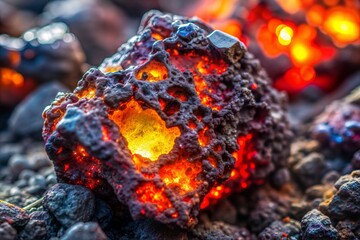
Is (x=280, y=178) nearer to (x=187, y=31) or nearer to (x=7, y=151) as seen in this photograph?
(x=187, y=31)

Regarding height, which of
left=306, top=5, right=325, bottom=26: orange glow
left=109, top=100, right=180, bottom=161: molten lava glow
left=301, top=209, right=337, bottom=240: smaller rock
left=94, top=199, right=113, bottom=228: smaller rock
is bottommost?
left=94, top=199, right=113, bottom=228: smaller rock

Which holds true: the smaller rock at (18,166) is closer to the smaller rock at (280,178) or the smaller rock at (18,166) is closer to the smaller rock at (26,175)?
the smaller rock at (26,175)

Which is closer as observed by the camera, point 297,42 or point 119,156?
point 119,156

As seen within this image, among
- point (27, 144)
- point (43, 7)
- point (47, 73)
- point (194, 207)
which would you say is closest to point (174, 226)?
point (194, 207)

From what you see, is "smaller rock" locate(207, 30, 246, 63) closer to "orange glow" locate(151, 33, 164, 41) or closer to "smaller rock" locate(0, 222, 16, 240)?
"orange glow" locate(151, 33, 164, 41)

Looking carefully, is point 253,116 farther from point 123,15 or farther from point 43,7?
point 43,7

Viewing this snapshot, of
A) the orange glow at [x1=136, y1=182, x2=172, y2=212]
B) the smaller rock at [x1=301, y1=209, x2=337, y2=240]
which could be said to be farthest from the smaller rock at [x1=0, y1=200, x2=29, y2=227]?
the smaller rock at [x1=301, y1=209, x2=337, y2=240]
